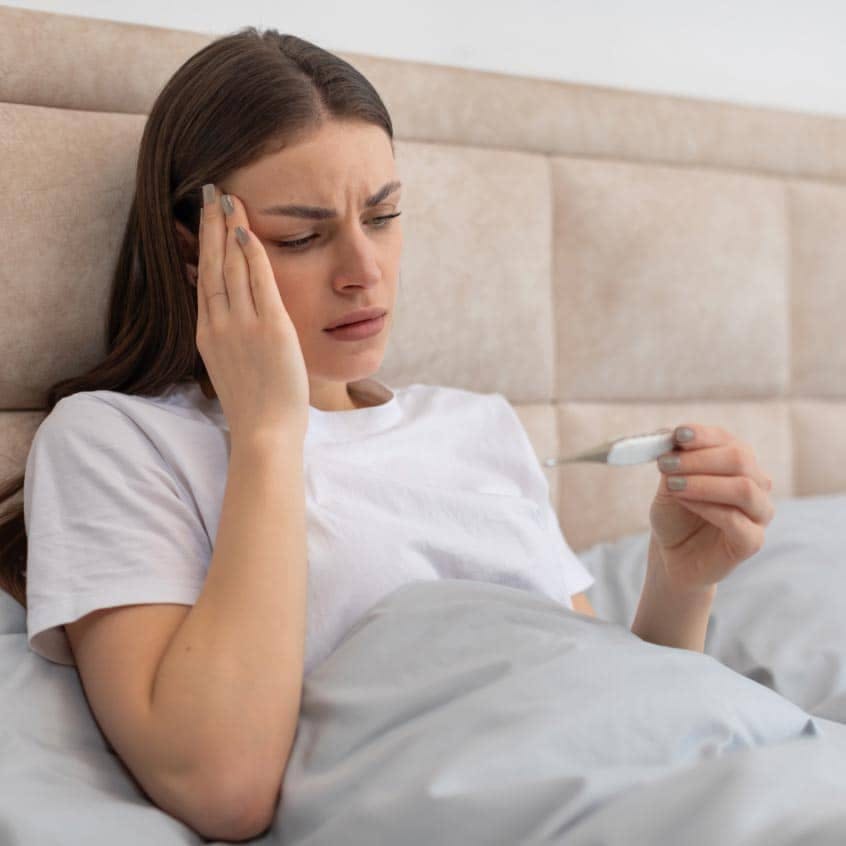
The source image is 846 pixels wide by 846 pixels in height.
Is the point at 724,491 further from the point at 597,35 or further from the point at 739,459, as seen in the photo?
the point at 597,35

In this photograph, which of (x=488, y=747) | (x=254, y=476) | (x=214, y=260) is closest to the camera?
(x=488, y=747)

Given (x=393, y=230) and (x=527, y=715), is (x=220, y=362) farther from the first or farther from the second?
(x=527, y=715)

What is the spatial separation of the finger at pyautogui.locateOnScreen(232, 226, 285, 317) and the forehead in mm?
47

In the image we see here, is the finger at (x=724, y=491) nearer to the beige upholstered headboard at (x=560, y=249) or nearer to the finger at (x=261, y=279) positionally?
the finger at (x=261, y=279)

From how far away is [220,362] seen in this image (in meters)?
1.03

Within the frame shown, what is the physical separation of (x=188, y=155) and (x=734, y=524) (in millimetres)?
611

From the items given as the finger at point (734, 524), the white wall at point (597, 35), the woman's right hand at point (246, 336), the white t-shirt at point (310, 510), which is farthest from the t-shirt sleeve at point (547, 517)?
the white wall at point (597, 35)

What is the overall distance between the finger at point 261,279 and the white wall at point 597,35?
574 mm

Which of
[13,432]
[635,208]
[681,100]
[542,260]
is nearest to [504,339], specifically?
[542,260]

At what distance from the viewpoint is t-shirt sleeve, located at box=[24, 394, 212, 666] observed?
932mm

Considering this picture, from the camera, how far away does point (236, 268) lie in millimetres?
1046

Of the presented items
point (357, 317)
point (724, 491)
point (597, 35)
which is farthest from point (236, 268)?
point (597, 35)

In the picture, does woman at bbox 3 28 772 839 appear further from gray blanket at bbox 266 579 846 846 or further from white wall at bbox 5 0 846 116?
white wall at bbox 5 0 846 116

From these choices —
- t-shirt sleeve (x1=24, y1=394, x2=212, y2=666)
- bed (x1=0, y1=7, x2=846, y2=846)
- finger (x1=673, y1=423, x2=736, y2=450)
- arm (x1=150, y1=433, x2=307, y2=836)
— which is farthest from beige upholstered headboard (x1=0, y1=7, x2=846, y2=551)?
finger (x1=673, y1=423, x2=736, y2=450)
